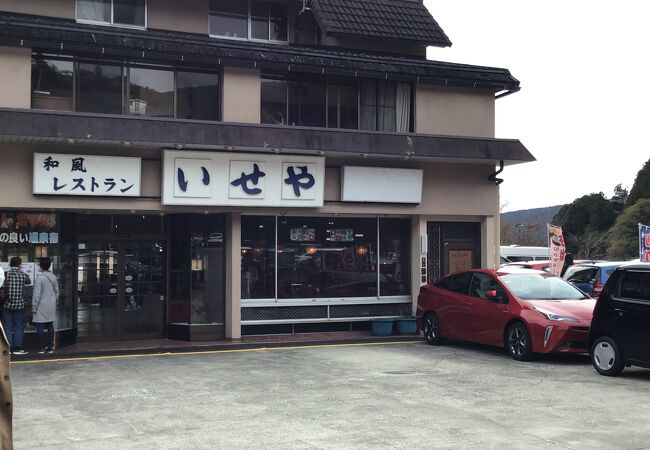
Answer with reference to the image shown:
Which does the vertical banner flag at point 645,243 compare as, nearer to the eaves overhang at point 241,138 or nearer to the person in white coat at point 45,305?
the eaves overhang at point 241,138

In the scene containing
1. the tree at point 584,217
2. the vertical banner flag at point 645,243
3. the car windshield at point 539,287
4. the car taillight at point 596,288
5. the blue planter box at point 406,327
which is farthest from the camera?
the tree at point 584,217

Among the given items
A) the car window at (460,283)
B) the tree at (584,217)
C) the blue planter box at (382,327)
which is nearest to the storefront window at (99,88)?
the blue planter box at (382,327)

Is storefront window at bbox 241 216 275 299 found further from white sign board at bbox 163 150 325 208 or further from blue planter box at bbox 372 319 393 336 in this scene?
blue planter box at bbox 372 319 393 336

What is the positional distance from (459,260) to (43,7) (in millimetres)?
11421

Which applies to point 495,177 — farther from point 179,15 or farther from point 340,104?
point 179,15

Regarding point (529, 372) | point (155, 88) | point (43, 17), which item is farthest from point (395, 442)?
point (43, 17)

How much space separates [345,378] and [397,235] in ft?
24.5

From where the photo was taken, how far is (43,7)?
1617 cm

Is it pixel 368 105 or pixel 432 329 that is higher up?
pixel 368 105

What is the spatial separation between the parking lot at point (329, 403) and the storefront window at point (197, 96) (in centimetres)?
543

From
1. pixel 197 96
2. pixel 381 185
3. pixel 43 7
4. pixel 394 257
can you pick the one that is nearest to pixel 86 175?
pixel 197 96

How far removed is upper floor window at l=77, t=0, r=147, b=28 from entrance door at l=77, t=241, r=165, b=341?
520 centimetres

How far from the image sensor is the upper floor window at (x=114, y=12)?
16.7 meters

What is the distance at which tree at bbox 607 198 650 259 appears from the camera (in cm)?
4746
